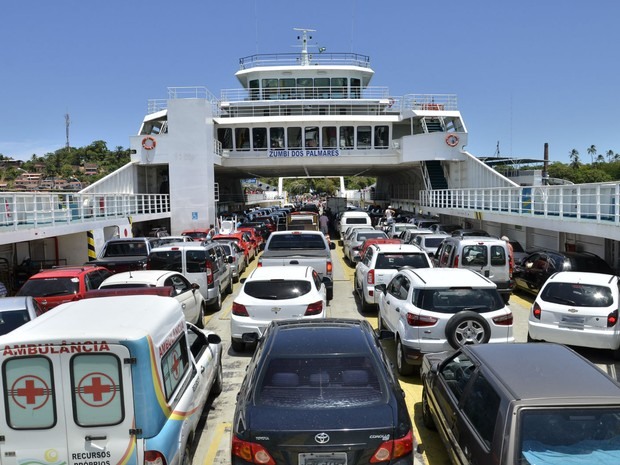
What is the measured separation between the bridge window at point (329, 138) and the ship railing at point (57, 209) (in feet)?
38.7

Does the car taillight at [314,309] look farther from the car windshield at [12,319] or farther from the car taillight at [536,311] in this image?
the car windshield at [12,319]

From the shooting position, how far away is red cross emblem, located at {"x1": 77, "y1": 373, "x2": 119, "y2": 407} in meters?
3.96

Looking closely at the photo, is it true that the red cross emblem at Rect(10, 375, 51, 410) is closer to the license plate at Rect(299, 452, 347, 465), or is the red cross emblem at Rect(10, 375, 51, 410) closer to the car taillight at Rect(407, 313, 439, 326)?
the license plate at Rect(299, 452, 347, 465)

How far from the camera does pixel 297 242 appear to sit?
14836 millimetres

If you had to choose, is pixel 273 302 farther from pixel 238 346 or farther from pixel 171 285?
pixel 171 285

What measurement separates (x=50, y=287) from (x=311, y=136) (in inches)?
1056

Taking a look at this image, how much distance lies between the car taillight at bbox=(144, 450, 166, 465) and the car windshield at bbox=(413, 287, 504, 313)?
14.4ft

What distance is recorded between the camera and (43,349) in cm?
390

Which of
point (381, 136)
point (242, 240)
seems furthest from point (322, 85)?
point (242, 240)

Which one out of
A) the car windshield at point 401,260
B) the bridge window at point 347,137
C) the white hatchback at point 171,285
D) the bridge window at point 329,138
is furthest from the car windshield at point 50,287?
the bridge window at point 347,137

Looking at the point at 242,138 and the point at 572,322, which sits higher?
the point at 242,138

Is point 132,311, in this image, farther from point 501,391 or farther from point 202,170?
point 202,170

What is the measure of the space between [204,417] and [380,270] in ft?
20.2

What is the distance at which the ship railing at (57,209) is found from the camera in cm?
1526
